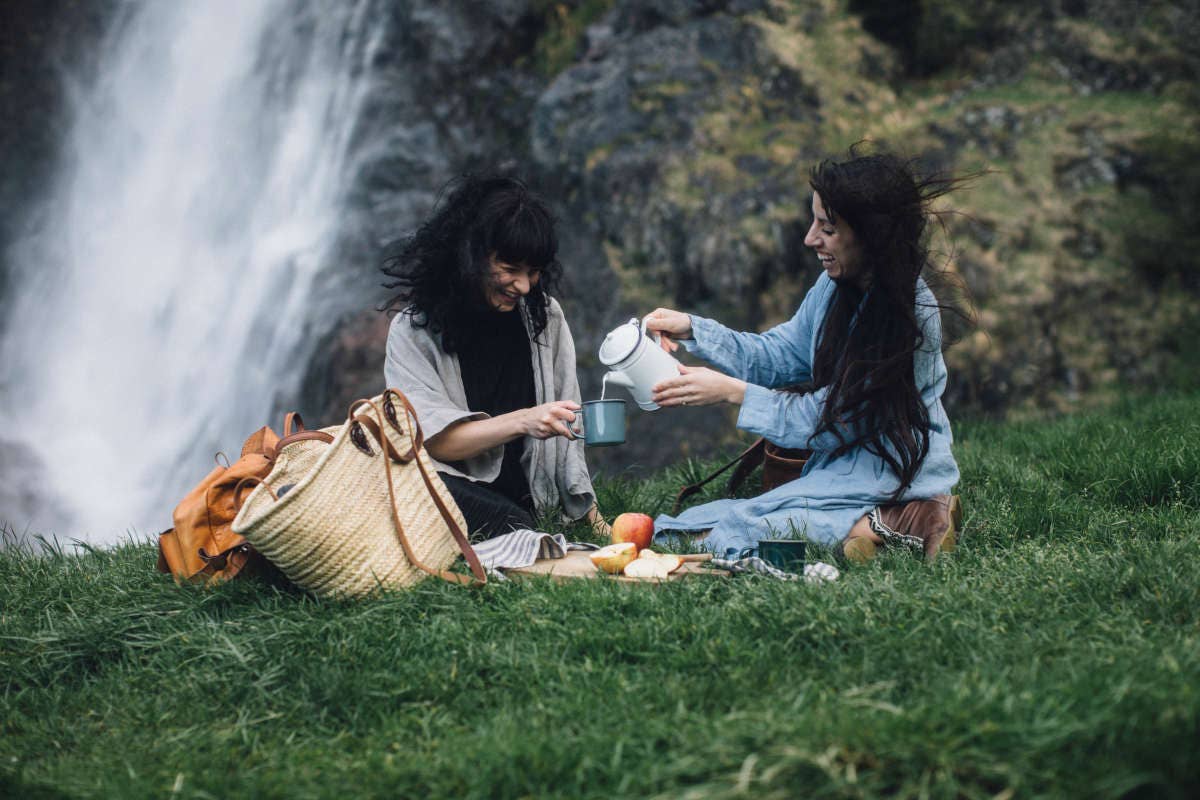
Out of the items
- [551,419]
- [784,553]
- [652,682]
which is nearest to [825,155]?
[551,419]

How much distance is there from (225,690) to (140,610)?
70cm

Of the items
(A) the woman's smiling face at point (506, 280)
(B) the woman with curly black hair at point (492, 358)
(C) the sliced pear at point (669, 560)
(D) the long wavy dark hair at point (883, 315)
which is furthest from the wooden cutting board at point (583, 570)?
(A) the woman's smiling face at point (506, 280)

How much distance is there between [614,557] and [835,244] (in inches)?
52.4

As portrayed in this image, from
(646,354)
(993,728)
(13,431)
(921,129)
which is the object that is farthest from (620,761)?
(13,431)

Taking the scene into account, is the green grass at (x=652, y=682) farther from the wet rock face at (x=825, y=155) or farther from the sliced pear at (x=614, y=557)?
the wet rock face at (x=825, y=155)

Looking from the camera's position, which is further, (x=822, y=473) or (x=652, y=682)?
(x=822, y=473)

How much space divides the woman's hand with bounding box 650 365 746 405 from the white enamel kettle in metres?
0.03

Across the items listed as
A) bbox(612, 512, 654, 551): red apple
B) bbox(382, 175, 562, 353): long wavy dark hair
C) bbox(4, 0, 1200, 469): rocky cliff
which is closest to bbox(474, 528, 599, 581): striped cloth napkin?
bbox(612, 512, 654, 551): red apple

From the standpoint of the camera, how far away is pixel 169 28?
12766 mm

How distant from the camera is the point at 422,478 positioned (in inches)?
134

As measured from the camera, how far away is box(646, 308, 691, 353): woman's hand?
3869 millimetres

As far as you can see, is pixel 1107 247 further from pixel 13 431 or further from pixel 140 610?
pixel 13 431

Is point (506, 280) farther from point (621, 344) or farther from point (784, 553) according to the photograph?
point (784, 553)

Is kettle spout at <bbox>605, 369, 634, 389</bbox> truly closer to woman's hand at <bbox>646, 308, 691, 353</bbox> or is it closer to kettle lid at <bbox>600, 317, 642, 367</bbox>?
kettle lid at <bbox>600, 317, 642, 367</bbox>
